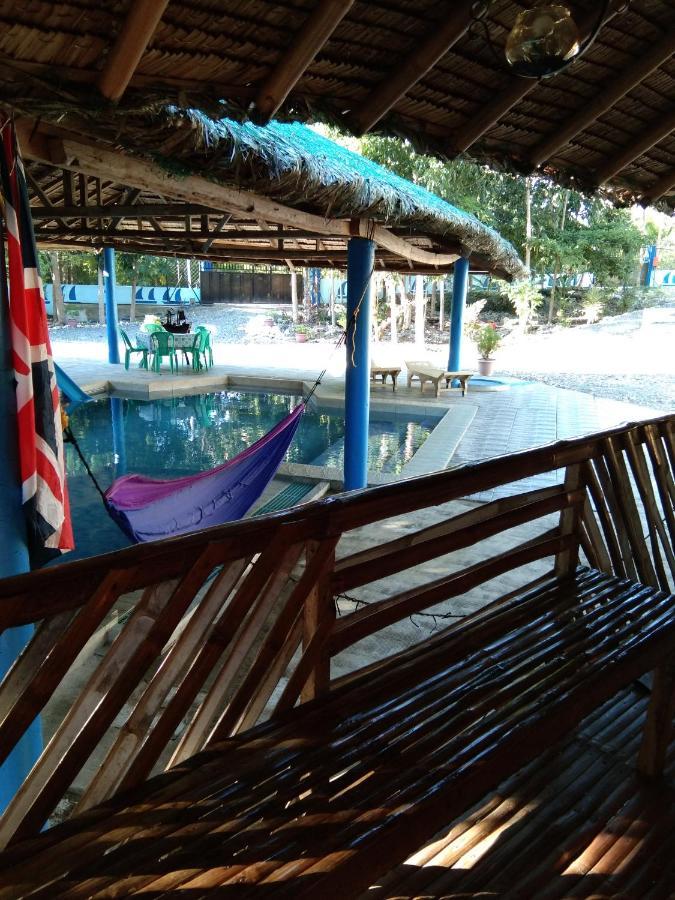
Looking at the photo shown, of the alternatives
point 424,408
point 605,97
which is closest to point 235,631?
point 605,97

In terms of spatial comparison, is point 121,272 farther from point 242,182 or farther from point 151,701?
point 151,701

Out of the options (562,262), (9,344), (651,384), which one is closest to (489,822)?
(9,344)

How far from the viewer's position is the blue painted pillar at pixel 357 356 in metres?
4.68

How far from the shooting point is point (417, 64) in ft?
6.66

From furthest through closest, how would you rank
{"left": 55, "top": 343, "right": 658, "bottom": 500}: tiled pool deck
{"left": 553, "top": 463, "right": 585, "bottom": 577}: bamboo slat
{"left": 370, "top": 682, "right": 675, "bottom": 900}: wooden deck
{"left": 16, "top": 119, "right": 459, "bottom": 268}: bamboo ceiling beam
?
{"left": 55, "top": 343, "right": 658, "bottom": 500}: tiled pool deck
{"left": 16, "top": 119, "right": 459, "bottom": 268}: bamboo ceiling beam
{"left": 553, "top": 463, "right": 585, "bottom": 577}: bamboo slat
{"left": 370, "top": 682, "right": 675, "bottom": 900}: wooden deck

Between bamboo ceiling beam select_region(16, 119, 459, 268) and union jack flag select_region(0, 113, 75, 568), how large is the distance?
2.60ft

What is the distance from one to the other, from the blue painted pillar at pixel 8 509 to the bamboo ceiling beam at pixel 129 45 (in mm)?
524

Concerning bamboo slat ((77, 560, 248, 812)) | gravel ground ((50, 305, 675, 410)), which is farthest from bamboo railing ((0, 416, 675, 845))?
gravel ground ((50, 305, 675, 410))

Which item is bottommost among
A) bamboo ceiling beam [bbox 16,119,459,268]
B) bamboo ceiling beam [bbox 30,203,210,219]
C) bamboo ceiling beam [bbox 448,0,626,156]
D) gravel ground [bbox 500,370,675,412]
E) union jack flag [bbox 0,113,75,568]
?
gravel ground [bbox 500,370,675,412]

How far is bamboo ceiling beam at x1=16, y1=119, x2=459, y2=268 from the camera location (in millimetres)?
2541

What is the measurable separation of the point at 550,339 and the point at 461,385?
7084mm

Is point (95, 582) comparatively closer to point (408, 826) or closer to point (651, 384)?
point (408, 826)

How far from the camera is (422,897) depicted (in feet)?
3.86

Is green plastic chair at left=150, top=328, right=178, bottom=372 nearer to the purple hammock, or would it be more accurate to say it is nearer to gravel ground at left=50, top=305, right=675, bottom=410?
gravel ground at left=50, top=305, right=675, bottom=410
